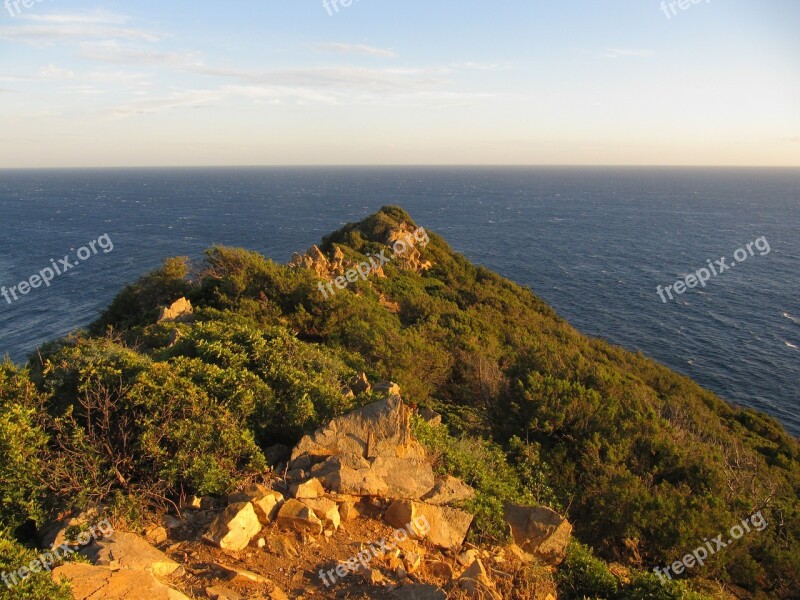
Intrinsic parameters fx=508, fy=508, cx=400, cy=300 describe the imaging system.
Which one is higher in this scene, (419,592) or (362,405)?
(362,405)

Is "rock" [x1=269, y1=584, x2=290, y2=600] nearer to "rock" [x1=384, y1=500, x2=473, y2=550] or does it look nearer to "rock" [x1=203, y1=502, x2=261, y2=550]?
"rock" [x1=203, y1=502, x2=261, y2=550]

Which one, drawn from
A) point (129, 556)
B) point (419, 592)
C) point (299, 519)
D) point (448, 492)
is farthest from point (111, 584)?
point (448, 492)

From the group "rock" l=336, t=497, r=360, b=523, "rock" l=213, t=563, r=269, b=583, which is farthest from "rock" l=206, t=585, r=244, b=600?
"rock" l=336, t=497, r=360, b=523

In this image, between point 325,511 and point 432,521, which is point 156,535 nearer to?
point 325,511

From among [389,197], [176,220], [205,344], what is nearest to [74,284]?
[176,220]

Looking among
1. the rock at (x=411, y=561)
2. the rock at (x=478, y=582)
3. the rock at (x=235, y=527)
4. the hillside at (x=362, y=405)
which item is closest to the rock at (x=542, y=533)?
the hillside at (x=362, y=405)
